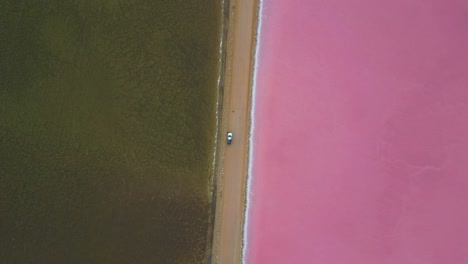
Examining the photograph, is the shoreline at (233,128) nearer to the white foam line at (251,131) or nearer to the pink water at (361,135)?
the white foam line at (251,131)

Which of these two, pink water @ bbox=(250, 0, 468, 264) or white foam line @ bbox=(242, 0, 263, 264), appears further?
white foam line @ bbox=(242, 0, 263, 264)

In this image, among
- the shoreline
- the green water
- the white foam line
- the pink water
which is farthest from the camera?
the white foam line

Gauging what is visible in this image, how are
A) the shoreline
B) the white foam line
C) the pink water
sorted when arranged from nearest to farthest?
1. the pink water
2. the shoreline
3. the white foam line

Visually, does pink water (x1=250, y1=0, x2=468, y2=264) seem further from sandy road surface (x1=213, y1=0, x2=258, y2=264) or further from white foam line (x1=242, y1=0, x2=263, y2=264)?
sandy road surface (x1=213, y1=0, x2=258, y2=264)

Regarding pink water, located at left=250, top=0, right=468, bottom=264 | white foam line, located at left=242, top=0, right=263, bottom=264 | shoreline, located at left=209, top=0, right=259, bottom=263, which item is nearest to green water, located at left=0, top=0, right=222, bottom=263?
shoreline, located at left=209, top=0, right=259, bottom=263

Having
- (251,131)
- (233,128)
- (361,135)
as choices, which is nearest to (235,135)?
(233,128)

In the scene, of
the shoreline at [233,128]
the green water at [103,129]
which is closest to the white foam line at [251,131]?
the shoreline at [233,128]
